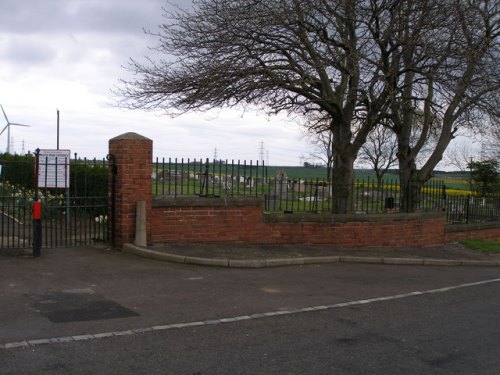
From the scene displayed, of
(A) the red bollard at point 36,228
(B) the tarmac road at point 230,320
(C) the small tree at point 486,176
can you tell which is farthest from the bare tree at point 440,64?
(C) the small tree at point 486,176

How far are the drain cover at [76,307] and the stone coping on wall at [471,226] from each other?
40.3 ft

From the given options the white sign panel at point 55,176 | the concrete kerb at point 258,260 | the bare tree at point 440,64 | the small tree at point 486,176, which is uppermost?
the bare tree at point 440,64

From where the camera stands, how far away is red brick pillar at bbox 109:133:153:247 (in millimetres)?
10938

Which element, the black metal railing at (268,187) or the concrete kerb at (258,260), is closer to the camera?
the concrete kerb at (258,260)

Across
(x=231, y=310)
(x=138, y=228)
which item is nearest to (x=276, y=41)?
(x=138, y=228)

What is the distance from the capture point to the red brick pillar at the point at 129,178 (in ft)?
35.9

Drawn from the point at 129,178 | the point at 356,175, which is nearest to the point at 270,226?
the point at 129,178

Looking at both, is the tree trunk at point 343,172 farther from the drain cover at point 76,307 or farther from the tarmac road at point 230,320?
the drain cover at point 76,307

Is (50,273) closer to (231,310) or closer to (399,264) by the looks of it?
(231,310)

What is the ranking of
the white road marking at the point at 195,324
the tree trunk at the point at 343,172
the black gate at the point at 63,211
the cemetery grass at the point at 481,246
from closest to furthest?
the white road marking at the point at 195,324 < the black gate at the point at 63,211 < the tree trunk at the point at 343,172 < the cemetery grass at the point at 481,246

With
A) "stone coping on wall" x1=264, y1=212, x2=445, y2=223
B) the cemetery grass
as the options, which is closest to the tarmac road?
"stone coping on wall" x1=264, y1=212, x2=445, y2=223

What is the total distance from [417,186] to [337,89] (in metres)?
3.72

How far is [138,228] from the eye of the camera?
431 inches

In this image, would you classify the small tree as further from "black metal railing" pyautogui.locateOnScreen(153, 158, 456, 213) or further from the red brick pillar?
the red brick pillar
